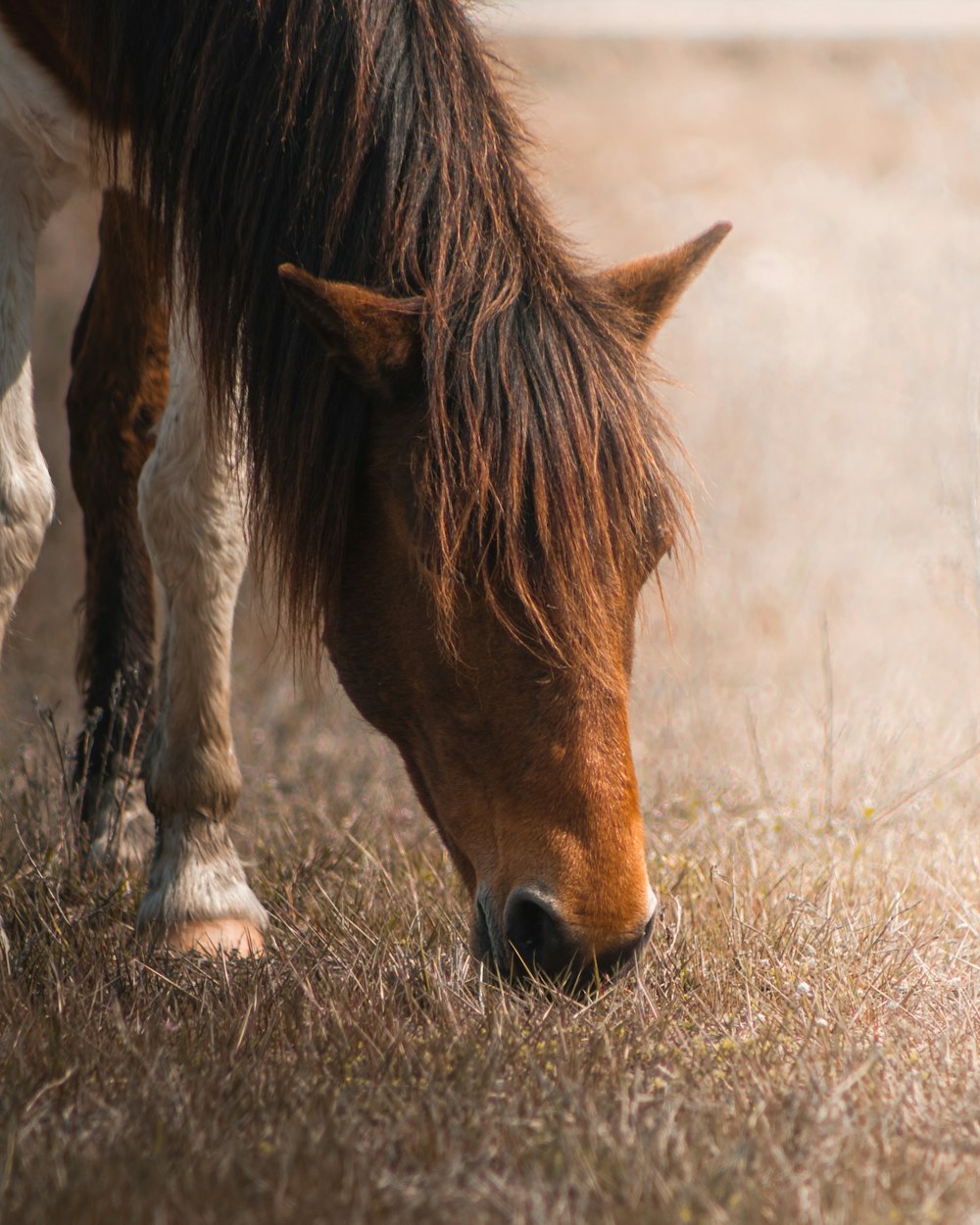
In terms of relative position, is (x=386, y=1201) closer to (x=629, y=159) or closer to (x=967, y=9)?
(x=629, y=159)

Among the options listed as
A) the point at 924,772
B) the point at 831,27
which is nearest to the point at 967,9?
the point at 831,27

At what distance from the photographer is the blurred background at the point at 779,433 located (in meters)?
3.81

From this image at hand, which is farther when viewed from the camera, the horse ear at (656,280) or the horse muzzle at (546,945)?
the horse ear at (656,280)

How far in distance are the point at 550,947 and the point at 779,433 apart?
5600 mm

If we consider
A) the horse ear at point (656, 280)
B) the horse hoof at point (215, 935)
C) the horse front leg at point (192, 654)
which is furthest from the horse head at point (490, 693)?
the horse front leg at point (192, 654)

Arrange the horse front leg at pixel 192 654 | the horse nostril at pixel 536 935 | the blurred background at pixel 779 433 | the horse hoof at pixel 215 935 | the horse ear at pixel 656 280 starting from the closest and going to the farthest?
the horse nostril at pixel 536 935, the horse ear at pixel 656 280, the horse hoof at pixel 215 935, the horse front leg at pixel 192 654, the blurred background at pixel 779 433

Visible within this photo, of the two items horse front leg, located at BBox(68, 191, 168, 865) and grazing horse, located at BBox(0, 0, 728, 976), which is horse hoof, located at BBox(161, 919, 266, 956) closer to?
grazing horse, located at BBox(0, 0, 728, 976)

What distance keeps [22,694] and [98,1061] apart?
3.03 metres

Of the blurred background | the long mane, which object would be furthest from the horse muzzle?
the blurred background

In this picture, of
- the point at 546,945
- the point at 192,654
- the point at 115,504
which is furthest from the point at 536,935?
the point at 115,504

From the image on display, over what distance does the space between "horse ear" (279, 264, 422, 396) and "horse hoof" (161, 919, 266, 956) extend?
1.35 meters

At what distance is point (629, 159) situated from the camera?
39.4 feet

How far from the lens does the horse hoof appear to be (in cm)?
282

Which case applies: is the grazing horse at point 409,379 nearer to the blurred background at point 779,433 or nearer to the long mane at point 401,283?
the long mane at point 401,283
